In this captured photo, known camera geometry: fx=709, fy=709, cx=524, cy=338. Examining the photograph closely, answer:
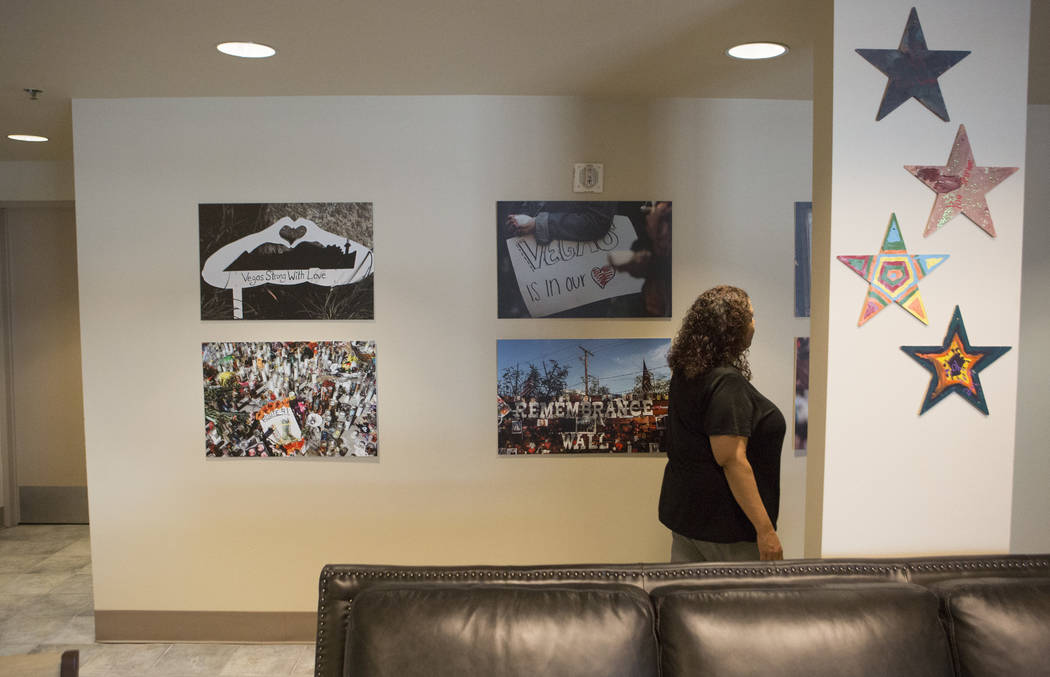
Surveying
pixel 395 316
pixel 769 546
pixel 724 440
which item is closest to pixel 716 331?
pixel 724 440

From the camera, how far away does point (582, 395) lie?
3180 mm

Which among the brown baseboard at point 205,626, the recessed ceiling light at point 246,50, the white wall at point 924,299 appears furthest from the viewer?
the brown baseboard at point 205,626

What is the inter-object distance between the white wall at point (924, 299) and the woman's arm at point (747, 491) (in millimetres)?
211

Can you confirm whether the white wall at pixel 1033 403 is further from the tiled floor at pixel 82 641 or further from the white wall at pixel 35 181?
the white wall at pixel 35 181

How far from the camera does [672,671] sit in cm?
146

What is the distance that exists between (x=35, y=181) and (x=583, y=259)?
3.49m

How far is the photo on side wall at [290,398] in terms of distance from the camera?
3.15m

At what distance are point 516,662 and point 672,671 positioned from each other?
326 mm

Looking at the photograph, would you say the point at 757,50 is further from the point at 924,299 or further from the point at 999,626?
the point at 999,626

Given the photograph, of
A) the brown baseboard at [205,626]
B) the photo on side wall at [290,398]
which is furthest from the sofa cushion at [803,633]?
the brown baseboard at [205,626]

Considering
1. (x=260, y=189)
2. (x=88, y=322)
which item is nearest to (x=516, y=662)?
(x=260, y=189)

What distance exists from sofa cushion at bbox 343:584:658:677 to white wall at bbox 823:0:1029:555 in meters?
0.79

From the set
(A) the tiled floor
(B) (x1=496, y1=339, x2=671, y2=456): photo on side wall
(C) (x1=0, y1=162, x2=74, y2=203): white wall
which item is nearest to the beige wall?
(C) (x1=0, y1=162, x2=74, y2=203): white wall

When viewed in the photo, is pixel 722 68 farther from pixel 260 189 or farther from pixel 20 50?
pixel 20 50
